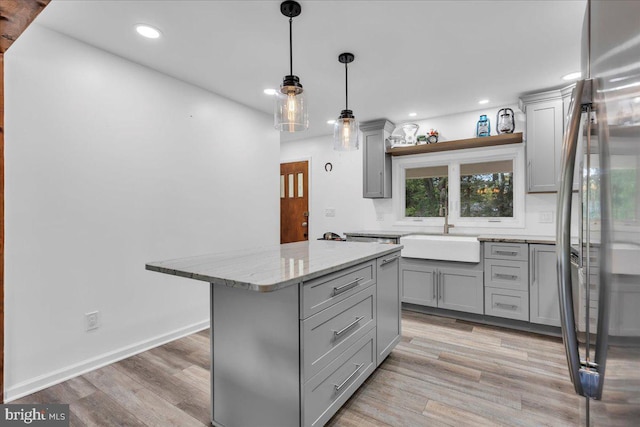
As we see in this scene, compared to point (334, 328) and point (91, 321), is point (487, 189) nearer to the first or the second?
point (334, 328)

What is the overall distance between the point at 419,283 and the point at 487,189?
4.86 ft

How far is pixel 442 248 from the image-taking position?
340 cm

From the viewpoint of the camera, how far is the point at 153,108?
2.78 m

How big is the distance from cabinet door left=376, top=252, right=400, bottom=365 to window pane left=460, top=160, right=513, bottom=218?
2.02 meters

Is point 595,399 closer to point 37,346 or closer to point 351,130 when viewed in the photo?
point 351,130

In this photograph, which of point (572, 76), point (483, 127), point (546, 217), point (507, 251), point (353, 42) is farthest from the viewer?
point (483, 127)

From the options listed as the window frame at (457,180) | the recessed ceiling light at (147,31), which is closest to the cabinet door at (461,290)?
the window frame at (457,180)

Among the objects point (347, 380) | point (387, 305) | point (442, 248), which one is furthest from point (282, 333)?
point (442, 248)

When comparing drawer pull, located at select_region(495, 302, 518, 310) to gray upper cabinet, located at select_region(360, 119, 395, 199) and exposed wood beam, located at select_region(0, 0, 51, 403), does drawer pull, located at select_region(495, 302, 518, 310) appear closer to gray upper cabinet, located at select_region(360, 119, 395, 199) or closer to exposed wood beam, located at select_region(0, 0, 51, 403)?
gray upper cabinet, located at select_region(360, 119, 395, 199)

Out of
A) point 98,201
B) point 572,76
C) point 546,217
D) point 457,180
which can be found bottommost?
point 546,217

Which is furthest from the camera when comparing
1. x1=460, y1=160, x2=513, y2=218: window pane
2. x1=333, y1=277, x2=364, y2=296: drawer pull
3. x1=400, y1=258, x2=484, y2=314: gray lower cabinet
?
x1=460, y1=160, x2=513, y2=218: window pane

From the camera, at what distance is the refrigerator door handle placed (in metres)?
0.75

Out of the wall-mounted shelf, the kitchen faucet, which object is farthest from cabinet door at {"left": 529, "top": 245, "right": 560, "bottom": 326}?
the wall-mounted shelf

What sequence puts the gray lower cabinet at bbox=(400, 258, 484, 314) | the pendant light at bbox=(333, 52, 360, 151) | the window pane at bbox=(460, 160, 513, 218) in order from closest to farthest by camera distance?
the pendant light at bbox=(333, 52, 360, 151) < the gray lower cabinet at bbox=(400, 258, 484, 314) < the window pane at bbox=(460, 160, 513, 218)
